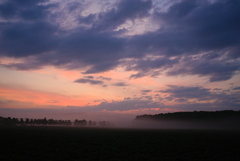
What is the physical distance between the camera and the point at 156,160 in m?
23.9

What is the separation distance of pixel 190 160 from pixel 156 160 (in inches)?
173

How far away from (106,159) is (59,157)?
5999 mm

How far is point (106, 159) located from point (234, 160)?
52.9 feet

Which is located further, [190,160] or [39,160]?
[190,160]

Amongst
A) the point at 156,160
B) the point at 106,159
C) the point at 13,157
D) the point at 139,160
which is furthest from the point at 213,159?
the point at 13,157

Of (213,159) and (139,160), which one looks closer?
(139,160)

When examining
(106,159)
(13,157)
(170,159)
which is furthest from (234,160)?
(13,157)

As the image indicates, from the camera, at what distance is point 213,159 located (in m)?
25.5

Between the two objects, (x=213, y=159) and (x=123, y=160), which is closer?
(x=123, y=160)

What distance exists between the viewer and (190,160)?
24531 millimetres

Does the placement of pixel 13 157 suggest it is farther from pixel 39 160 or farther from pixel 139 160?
pixel 139 160

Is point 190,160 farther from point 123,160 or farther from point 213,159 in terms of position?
Answer: point 123,160

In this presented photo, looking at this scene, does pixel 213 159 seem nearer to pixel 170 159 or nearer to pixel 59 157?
pixel 170 159

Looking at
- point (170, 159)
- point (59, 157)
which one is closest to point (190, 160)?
point (170, 159)
